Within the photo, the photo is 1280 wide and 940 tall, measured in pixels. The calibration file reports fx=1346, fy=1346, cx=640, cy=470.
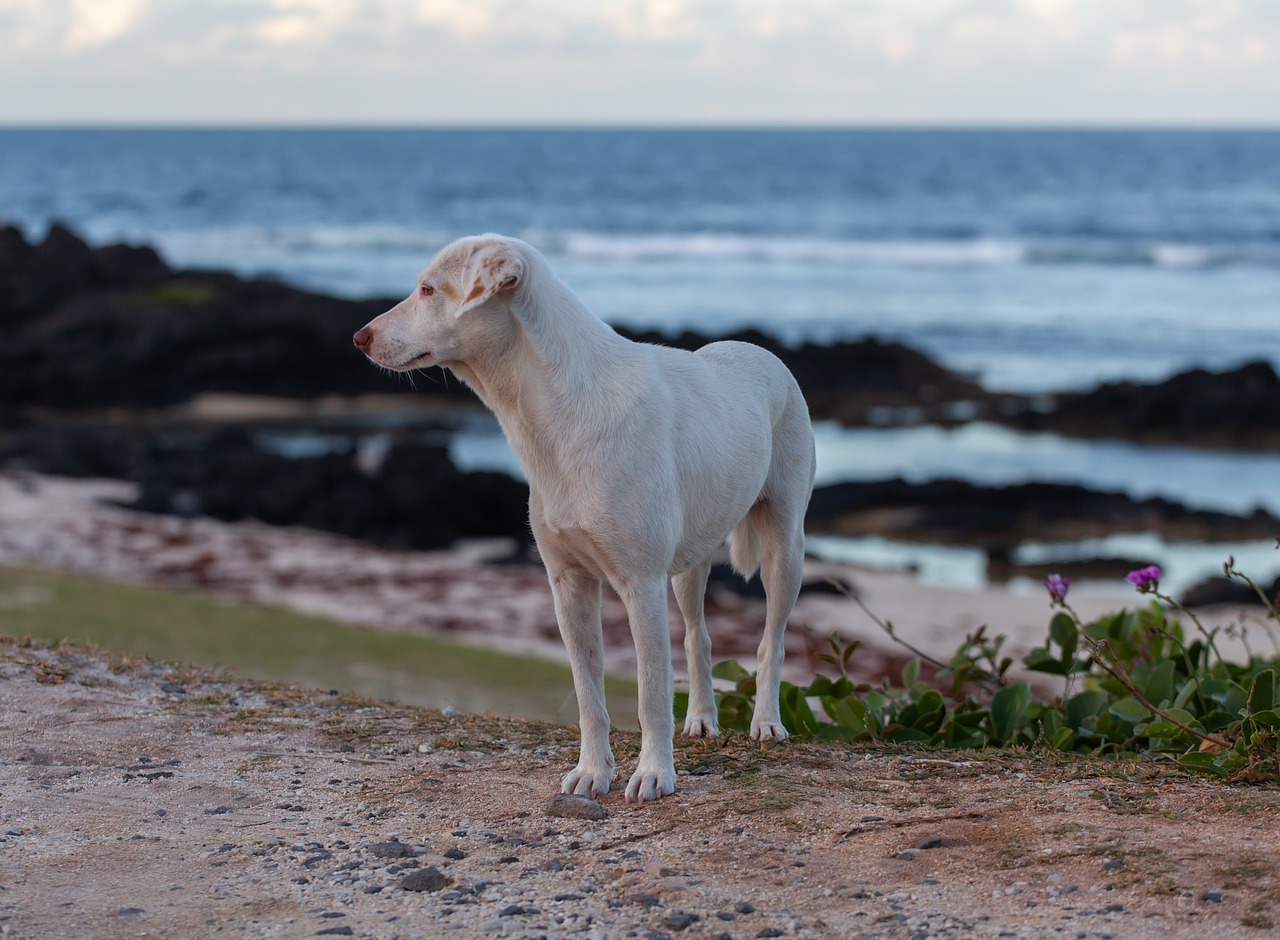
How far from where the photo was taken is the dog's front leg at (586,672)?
5086mm

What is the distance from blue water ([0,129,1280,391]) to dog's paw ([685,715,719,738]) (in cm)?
2688

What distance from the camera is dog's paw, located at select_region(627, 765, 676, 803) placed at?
4.95m

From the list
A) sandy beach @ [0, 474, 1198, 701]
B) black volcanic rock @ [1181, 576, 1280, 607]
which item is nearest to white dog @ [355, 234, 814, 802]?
A: sandy beach @ [0, 474, 1198, 701]

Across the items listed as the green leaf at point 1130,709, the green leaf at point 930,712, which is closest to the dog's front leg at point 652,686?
the green leaf at point 930,712

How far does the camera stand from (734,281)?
5181 cm

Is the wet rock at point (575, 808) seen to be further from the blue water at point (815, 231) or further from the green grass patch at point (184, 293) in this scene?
the green grass patch at point (184, 293)

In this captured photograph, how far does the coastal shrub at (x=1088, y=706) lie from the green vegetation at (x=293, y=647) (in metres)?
3.45

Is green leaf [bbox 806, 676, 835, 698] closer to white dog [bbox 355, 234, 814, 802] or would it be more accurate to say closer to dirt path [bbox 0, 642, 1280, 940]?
dirt path [bbox 0, 642, 1280, 940]

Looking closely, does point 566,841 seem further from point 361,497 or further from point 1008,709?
point 361,497

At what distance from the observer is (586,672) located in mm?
5219

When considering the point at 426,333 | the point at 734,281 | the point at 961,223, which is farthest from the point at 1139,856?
the point at 961,223

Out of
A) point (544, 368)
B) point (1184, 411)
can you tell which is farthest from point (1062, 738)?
point (1184, 411)

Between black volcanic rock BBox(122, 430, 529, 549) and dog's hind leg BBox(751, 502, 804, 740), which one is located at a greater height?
dog's hind leg BBox(751, 502, 804, 740)

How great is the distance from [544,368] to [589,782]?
1.57 meters
